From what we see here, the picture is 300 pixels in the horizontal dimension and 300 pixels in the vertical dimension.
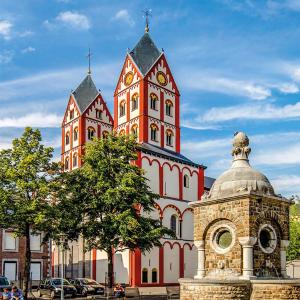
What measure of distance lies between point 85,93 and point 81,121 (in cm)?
557

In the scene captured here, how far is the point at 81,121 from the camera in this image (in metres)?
68.6

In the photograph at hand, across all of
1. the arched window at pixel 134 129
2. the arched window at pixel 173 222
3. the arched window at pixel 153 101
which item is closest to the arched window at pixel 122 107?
the arched window at pixel 134 129

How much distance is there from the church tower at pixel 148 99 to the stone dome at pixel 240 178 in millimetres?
32637

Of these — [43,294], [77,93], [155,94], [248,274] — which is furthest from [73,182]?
[77,93]

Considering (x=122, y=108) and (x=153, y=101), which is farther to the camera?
(x=122, y=108)

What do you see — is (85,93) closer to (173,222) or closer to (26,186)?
(173,222)

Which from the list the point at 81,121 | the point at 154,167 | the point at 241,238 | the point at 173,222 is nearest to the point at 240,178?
the point at 241,238

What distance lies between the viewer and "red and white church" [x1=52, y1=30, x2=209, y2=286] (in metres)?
54.1

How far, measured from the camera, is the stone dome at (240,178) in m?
24.2

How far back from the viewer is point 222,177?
83.2ft

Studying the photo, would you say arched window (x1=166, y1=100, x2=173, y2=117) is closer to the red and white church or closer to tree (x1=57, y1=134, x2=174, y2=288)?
the red and white church

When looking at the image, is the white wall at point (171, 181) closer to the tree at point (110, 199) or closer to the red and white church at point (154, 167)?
the red and white church at point (154, 167)

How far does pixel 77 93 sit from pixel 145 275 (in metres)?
29.5

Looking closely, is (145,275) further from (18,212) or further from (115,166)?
(18,212)
